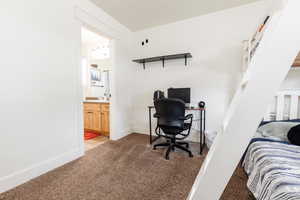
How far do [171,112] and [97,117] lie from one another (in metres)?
1.89

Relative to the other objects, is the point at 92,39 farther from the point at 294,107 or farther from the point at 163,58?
the point at 294,107

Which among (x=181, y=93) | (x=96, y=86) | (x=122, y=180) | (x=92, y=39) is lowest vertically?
(x=122, y=180)

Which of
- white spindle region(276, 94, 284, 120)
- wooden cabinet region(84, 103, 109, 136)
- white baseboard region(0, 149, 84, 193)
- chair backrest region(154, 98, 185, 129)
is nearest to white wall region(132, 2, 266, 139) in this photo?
white spindle region(276, 94, 284, 120)

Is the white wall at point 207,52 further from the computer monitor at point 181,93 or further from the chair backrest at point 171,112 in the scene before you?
the chair backrest at point 171,112

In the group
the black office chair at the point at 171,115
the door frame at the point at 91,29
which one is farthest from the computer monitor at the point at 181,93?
the door frame at the point at 91,29

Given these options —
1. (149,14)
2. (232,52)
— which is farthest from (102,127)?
(232,52)

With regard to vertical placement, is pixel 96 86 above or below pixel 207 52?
below

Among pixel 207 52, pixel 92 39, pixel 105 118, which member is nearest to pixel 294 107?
pixel 207 52

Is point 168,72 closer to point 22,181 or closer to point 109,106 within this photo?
point 109,106

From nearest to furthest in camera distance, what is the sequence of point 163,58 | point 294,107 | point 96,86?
point 294,107 < point 163,58 < point 96,86

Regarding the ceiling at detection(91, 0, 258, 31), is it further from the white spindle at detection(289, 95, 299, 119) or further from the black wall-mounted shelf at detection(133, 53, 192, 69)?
the white spindle at detection(289, 95, 299, 119)

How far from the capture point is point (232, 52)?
92.2 inches

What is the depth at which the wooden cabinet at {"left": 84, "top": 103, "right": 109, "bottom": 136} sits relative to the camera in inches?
115

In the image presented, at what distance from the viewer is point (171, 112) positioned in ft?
6.39
